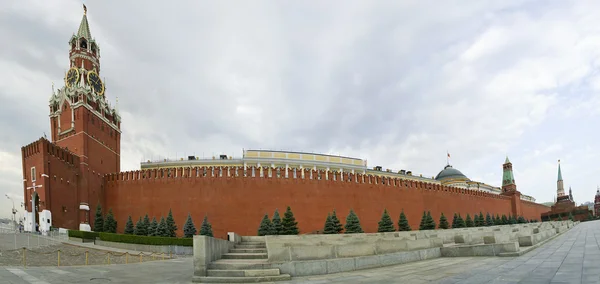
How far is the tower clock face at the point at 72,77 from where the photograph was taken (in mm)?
36669

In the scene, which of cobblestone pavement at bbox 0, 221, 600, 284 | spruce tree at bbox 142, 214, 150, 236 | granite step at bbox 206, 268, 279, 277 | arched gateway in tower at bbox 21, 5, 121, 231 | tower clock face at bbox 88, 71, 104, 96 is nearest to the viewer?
cobblestone pavement at bbox 0, 221, 600, 284

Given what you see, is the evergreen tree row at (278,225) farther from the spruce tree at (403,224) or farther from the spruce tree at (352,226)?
the spruce tree at (403,224)

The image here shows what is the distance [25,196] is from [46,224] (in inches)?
165

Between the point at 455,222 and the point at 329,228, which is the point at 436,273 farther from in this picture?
the point at 455,222

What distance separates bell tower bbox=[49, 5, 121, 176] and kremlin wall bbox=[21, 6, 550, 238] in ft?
0.32

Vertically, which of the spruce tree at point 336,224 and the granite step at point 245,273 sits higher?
the granite step at point 245,273

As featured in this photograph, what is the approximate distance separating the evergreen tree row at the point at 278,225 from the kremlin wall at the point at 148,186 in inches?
80.9

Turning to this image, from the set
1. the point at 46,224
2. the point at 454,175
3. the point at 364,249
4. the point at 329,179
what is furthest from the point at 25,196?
the point at 454,175

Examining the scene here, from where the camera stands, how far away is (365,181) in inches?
1380

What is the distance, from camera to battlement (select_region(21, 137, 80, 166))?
2886 centimetres

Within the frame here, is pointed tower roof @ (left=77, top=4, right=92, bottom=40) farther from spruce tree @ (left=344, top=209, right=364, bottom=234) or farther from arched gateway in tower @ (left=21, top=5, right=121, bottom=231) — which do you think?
spruce tree @ (left=344, top=209, right=364, bottom=234)

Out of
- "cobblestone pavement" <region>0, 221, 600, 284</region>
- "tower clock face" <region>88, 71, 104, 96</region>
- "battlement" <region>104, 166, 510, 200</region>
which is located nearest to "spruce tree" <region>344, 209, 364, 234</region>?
"battlement" <region>104, 166, 510, 200</region>

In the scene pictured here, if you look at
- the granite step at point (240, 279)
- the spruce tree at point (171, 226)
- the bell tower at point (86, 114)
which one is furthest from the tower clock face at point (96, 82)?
the granite step at point (240, 279)

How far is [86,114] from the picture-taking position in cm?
3459
